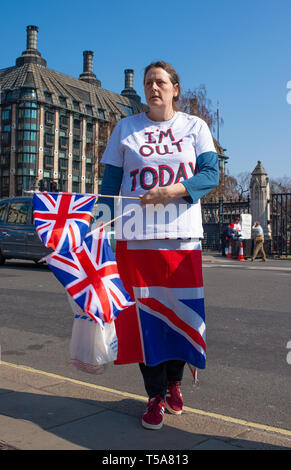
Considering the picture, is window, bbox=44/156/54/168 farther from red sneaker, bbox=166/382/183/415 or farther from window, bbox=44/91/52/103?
red sneaker, bbox=166/382/183/415

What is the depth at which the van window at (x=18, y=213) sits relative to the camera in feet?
44.3

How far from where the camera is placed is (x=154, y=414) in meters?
2.79

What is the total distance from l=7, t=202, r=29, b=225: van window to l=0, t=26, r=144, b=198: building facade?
57935 mm

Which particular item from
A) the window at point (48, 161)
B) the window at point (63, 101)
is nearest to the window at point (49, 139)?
the window at point (48, 161)

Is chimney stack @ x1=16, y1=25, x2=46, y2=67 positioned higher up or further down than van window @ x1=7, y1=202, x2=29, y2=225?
higher up

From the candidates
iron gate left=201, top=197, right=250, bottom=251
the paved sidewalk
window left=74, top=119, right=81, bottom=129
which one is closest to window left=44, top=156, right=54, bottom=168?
window left=74, top=119, right=81, bottom=129

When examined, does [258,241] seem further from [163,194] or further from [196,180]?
[163,194]

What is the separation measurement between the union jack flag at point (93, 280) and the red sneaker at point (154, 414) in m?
0.55

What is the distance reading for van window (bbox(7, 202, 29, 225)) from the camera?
532 inches

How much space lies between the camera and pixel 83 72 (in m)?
105

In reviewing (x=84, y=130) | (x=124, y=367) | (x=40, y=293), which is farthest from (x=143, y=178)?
(x=84, y=130)

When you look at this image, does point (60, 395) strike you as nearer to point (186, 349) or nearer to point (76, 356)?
point (76, 356)

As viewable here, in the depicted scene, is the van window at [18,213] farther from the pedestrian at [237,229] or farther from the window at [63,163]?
the window at [63,163]

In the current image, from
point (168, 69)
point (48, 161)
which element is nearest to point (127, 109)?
point (48, 161)
